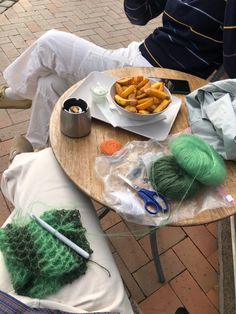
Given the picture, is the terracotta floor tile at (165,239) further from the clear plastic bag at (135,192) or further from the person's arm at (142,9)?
the person's arm at (142,9)

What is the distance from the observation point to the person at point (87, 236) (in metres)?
0.64

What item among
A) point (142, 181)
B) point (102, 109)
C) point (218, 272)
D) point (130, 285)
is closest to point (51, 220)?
point (142, 181)

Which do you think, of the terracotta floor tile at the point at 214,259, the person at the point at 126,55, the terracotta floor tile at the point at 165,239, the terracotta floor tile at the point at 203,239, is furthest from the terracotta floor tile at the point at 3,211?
the terracotta floor tile at the point at 214,259

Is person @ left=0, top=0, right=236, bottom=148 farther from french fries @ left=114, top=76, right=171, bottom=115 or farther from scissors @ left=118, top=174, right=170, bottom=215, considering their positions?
scissors @ left=118, top=174, right=170, bottom=215

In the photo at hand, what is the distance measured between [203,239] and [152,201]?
82cm

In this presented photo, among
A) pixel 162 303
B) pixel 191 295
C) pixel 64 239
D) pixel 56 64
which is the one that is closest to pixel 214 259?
pixel 191 295

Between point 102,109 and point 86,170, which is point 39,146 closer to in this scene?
point 102,109

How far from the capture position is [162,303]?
1.26 metres

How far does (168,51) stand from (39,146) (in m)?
0.74

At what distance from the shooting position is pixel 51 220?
29.4 inches

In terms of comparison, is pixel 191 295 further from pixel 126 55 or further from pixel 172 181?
pixel 126 55

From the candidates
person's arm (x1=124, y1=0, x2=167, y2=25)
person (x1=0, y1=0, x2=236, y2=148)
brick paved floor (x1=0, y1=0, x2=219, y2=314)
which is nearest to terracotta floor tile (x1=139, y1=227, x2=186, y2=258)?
brick paved floor (x1=0, y1=0, x2=219, y2=314)

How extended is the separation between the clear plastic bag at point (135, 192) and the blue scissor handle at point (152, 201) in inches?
0.4

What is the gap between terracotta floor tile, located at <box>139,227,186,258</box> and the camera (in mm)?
1428
